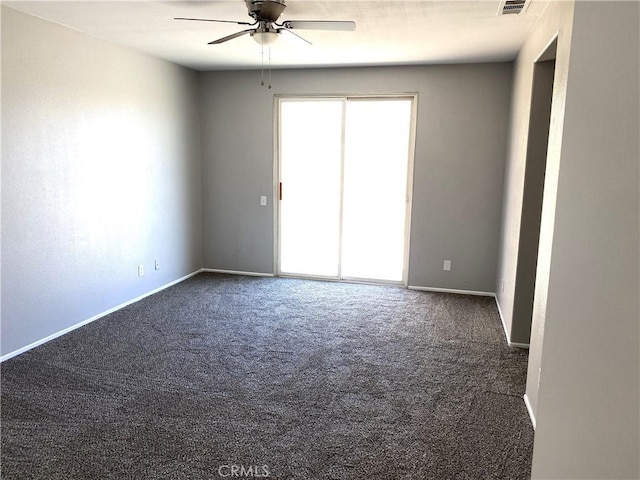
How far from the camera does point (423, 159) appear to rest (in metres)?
5.19

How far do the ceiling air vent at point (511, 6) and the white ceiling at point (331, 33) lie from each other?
0.15 feet

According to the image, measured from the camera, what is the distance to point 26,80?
131 inches

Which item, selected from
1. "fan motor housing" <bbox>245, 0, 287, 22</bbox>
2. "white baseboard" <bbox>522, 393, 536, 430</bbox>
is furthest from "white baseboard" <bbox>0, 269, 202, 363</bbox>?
"white baseboard" <bbox>522, 393, 536, 430</bbox>

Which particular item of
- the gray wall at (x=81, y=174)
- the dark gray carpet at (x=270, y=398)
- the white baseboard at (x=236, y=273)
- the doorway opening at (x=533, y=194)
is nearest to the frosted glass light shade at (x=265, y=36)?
the gray wall at (x=81, y=174)

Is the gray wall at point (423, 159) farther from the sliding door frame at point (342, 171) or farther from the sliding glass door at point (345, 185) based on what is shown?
the sliding glass door at point (345, 185)

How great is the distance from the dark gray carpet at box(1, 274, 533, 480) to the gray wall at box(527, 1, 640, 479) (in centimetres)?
140

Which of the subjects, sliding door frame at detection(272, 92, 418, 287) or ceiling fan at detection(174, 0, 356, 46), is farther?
sliding door frame at detection(272, 92, 418, 287)

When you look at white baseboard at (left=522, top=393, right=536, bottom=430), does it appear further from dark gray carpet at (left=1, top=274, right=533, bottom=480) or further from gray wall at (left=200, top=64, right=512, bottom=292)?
gray wall at (left=200, top=64, right=512, bottom=292)

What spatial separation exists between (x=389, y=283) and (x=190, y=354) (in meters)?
2.80

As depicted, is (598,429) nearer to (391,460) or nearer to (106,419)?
(391,460)

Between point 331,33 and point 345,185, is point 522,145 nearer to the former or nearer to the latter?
point 331,33

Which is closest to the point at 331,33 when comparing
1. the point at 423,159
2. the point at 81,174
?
the point at 423,159

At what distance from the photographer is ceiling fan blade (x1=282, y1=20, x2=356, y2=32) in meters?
2.89

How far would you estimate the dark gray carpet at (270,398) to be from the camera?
7.33ft
